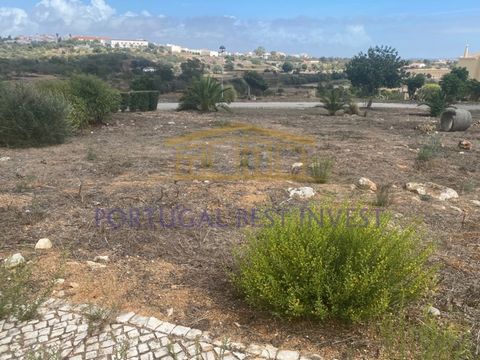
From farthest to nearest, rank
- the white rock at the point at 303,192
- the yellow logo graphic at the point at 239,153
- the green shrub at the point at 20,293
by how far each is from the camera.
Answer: the yellow logo graphic at the point at 239,153 → the white rock at the point at 303,192 → the green shrub at the point at 20,293

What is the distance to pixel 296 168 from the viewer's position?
639 centimetres

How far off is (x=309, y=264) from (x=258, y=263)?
1.07 feet

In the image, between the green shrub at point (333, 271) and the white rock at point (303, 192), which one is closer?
the green shrub at point (333, 271)

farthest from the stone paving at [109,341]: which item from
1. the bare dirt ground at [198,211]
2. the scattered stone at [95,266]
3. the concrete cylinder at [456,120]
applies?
the concrete cylinder at [456,120]

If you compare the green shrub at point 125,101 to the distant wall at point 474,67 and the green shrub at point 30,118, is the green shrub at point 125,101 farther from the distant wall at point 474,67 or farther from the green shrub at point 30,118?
the distant wall at point 474,67

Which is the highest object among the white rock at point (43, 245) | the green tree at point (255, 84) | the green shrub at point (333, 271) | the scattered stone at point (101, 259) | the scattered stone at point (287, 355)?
the green tree at point (255, 84)

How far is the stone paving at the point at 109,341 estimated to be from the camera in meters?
2.22

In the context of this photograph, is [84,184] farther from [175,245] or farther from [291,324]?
[291,324]

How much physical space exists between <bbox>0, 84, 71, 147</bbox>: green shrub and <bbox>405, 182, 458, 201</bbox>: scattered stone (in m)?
6.69

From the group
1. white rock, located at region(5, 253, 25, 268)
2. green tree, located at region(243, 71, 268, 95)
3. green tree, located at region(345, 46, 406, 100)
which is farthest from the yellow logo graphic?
green tree, located at region(243, 71, 268, 95)

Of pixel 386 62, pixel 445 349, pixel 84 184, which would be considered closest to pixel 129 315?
pixel 445 349

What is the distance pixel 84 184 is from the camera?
5324 millimetres

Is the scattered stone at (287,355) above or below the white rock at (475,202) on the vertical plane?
below

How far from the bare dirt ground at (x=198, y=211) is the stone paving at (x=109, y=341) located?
4.3 inches
